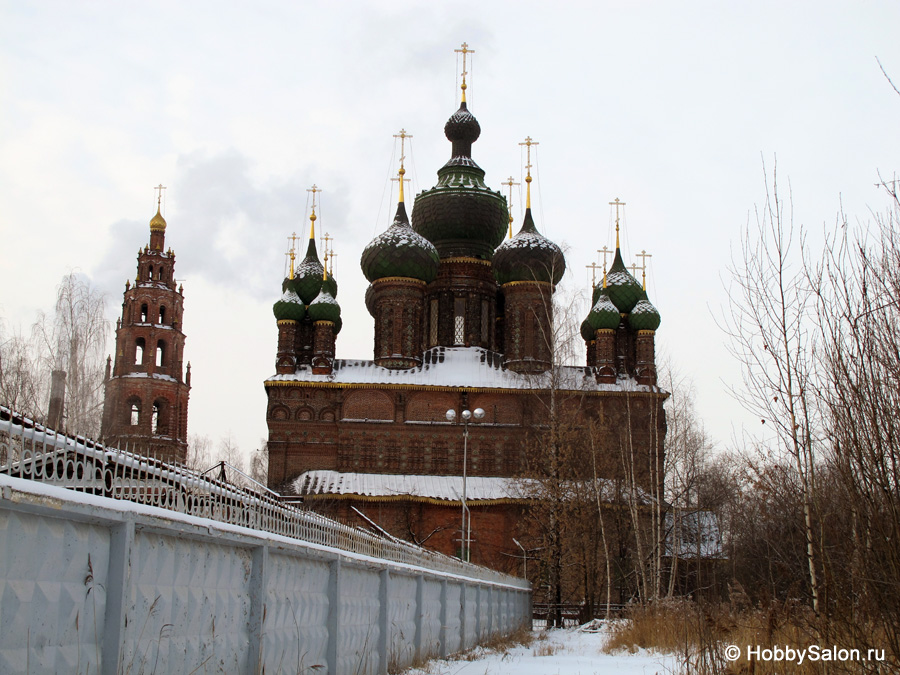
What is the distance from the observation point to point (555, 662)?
11.8 meters

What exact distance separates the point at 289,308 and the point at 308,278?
7.09ft

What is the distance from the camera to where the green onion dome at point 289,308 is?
32.3 metres

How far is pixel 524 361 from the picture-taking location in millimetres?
31016

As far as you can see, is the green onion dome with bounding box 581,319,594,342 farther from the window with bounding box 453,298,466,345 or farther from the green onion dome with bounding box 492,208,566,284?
the window with bounding box 453,298,466,345

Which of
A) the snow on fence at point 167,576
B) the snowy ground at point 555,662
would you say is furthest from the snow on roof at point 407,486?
the snow on fence at point 167,576

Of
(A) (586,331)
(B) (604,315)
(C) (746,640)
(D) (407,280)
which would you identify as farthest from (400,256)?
(C) (746,640)

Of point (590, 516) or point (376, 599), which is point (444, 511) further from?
point (376, 599)

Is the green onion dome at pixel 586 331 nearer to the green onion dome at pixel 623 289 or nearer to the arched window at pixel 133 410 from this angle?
the green onion dome at pixel 623 289

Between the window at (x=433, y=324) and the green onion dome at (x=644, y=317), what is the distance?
21.2 ft

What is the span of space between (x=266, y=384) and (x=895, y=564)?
26.4 metres

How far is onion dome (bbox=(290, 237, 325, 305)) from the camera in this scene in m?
33.9

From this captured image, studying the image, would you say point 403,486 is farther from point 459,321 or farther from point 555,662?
point 555,662

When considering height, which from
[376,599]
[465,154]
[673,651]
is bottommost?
[673,651]

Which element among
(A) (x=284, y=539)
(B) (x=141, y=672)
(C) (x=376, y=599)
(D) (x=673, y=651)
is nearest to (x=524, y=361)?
(D) (x=673, y=651)
